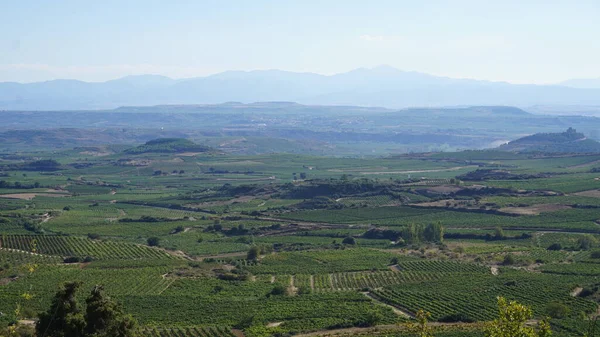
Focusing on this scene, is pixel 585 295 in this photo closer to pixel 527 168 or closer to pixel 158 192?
pixel 158 192

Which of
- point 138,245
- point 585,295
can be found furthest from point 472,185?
point 585,295

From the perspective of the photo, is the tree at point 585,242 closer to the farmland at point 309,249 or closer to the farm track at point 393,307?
the farmland at point 309,249

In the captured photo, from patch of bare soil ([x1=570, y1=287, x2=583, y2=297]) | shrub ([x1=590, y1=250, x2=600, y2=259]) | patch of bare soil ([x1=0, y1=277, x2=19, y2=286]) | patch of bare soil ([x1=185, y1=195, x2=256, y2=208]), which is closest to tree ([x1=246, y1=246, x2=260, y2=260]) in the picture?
patch of bare soil ([x1=0, y1=277, x2=19, y2=286])

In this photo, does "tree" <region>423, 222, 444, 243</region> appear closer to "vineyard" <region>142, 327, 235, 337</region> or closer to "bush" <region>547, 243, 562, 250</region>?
"bush" <region>547, 243, 562, 250</region>

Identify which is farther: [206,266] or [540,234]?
[540,234]

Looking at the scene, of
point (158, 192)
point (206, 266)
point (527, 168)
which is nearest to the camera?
point (206, 266)

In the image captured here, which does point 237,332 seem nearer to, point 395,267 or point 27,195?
point 395,267
